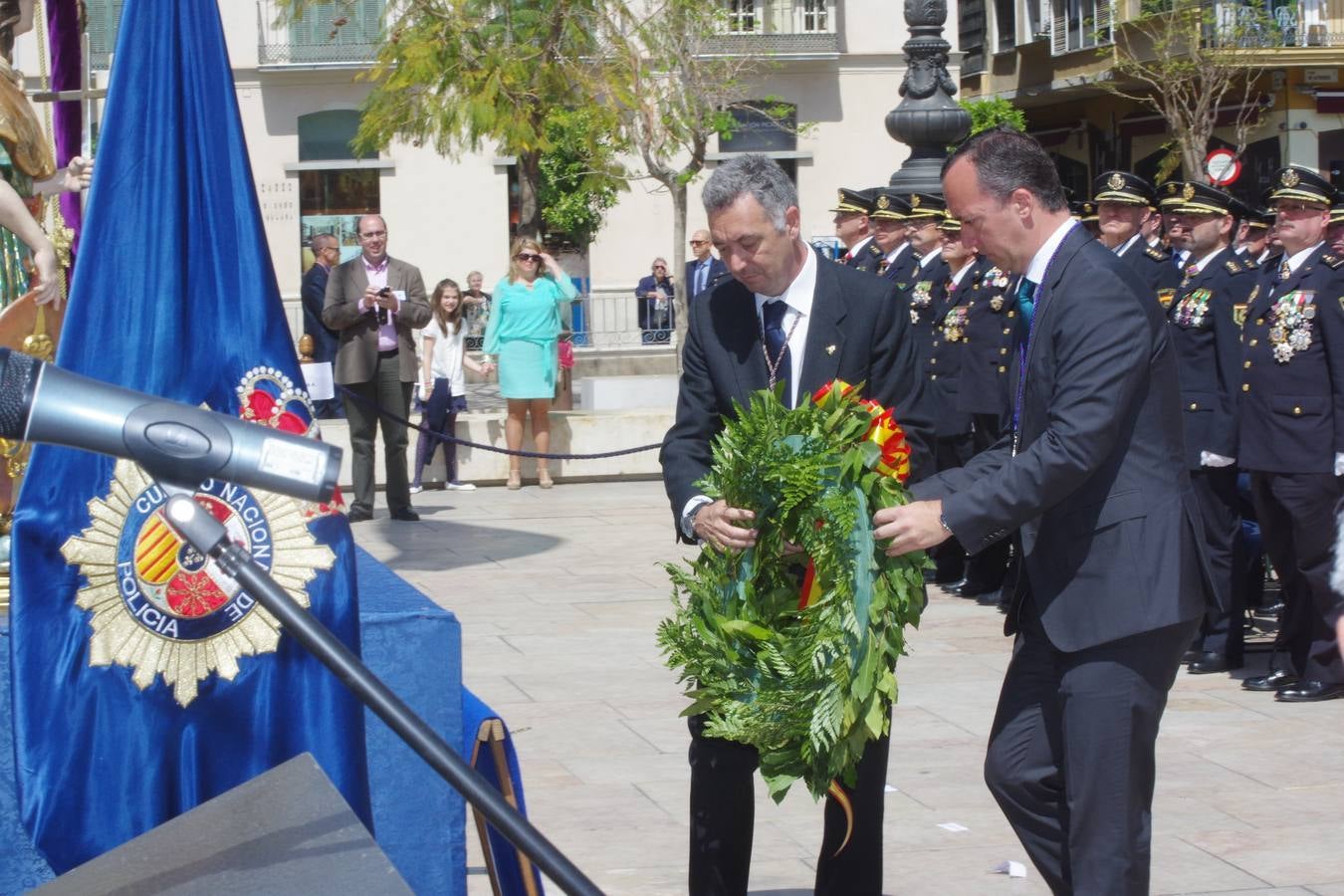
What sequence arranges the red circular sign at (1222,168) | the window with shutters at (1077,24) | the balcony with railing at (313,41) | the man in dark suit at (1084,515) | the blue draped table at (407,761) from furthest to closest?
the window with shutters at (1077,24) < the balcony with railing at (313,41) < the red circular sign at (1222,168) < the blue draped table at (407,761) < the man in dark suit at (1084,515)

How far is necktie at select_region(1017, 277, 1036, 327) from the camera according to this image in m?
3.81

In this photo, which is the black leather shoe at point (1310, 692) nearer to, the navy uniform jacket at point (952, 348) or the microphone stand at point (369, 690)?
the navy uniform jacket at point (952, 348)

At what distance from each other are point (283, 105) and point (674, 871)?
1241 inches

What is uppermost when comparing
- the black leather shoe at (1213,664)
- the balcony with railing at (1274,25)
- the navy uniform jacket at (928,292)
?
the balcony with railing at (1274,25)

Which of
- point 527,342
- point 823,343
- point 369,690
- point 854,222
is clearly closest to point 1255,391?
point 823,343

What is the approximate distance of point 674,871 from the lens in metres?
5.03

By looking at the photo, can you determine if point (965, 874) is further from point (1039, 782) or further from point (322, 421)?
point (322, 421)

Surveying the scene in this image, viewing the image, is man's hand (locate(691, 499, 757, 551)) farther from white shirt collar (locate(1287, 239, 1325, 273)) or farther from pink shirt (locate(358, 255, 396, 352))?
pink shirt (locate(358, 255, 396, 352))

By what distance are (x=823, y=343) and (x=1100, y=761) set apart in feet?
3.71

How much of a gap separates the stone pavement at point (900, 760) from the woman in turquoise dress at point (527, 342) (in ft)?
10.8

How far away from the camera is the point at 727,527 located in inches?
151

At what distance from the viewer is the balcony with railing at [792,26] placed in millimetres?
35125

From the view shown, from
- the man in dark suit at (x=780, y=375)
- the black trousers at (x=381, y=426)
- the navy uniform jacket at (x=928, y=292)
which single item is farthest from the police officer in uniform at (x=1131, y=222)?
the black trousers at (x=381, y=426)

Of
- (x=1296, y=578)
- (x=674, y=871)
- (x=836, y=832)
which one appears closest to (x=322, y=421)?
(x=1296, y=578)
